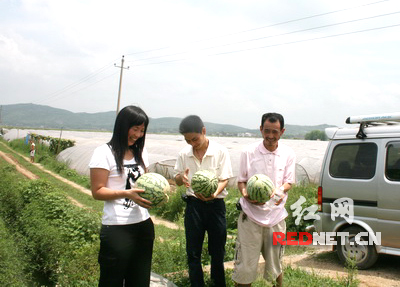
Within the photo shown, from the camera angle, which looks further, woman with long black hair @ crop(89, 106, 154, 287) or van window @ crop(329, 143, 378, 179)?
van window @ crop(329, 143, 378, 179)

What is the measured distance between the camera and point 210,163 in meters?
4.29

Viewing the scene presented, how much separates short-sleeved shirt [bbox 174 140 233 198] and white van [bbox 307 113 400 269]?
109 inches

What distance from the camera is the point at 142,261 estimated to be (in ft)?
10.9

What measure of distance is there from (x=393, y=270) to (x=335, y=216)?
1341mm

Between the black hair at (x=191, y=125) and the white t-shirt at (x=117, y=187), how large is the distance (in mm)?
957

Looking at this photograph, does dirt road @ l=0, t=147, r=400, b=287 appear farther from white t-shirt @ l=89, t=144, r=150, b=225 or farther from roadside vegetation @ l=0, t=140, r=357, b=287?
white t-shirt @ l=89, t=144, r=150, b=225

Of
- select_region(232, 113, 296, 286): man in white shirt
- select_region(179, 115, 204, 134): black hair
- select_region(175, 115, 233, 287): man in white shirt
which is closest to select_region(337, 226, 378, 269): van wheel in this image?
select_region(232, 113, 296, 286): man in white shirt

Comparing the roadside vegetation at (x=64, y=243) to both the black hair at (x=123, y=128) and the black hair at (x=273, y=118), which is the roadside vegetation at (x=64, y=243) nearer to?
the black hair at (x=273, y=118)

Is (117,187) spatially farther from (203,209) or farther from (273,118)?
(273,118)

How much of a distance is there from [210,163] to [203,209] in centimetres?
55

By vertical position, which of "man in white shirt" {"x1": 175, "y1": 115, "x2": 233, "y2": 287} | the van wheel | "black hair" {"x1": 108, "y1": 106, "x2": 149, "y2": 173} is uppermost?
"black hair" {"x1": 108, "y1": 106, "x2": 149, "y2": 173}

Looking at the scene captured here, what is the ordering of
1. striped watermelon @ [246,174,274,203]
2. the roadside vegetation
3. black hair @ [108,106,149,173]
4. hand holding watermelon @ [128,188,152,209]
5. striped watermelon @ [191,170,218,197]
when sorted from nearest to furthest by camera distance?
hand holding watermelon @ [128,188,152,209]
black hair @ [108,106,149,173]
striped watermelon @ [246,174,274,203]
striped watermelon @ [191,170,218,197]
the roadside vegetation

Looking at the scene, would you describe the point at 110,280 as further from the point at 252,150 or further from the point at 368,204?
the point at 368,204

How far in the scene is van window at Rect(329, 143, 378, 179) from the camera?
6074 mm
